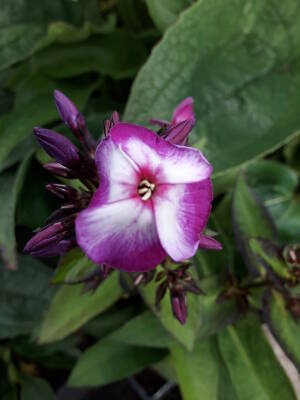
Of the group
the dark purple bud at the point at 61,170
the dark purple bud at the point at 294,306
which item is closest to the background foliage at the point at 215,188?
the dark purple bud at the point at 294,306

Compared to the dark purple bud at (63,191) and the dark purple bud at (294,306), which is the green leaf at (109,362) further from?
the dark purple bud at (63,191)

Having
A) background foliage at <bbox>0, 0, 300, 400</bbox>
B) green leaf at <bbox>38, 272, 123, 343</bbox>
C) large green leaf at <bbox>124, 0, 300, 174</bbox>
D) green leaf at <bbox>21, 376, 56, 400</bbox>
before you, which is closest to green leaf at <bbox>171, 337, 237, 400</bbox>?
background foliage at <bbox>0, 0, 300, 400</bbox>

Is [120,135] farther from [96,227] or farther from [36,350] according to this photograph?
[36,350]

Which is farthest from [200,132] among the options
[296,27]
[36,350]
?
[36,350]

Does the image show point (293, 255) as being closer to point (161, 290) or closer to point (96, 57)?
point (161, 290)

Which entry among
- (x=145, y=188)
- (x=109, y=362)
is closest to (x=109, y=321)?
(x=109, y=362)

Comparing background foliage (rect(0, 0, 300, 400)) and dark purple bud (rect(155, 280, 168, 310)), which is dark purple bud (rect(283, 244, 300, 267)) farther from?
dark purple bud (rect(155, 280, 168, 310))
